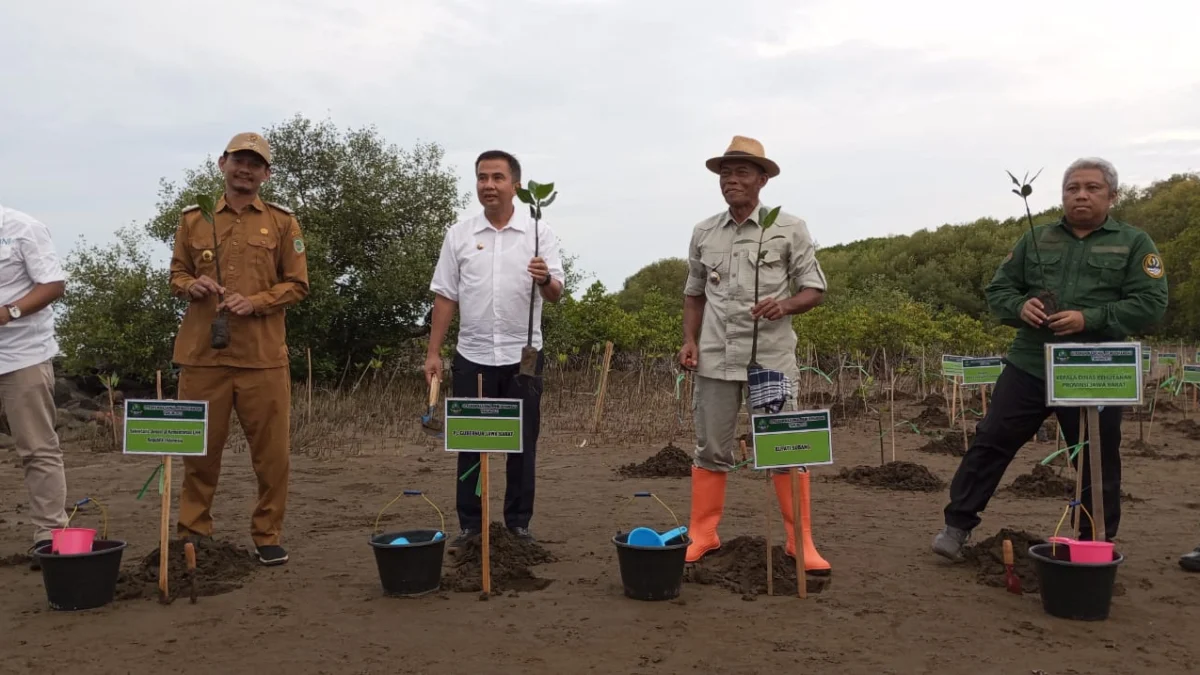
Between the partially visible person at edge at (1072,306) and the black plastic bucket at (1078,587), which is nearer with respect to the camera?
the black plastic bucket at (1078,587)

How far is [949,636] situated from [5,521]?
5.41 meters

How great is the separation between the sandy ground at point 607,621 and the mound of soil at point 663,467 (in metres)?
1.95

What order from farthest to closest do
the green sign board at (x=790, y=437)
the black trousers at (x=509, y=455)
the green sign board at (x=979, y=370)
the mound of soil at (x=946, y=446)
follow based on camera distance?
1. the mound of soil at (x=946, y=446)
2. the green sign board at (x=979, y=370)
3. the black trousers at (x=509, y=455)
4. the green sign board at (x=790, y=437)

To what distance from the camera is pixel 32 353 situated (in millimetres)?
4266

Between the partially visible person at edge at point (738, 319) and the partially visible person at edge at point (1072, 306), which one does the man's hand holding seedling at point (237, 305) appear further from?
the partially visible person at edge at point (1072, 306)

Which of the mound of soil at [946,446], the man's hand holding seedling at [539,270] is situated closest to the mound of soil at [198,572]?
the man's hand holding seedling at [539,270]

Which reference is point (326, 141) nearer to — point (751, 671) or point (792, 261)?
point (792, 261)

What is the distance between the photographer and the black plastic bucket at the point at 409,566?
379 cm

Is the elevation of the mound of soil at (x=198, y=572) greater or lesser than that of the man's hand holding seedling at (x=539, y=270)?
lesser

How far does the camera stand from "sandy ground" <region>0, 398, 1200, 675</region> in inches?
122

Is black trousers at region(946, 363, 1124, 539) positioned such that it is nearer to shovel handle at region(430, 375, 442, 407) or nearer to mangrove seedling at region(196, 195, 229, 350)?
shovel handle at region(430, 375, 442, 407)

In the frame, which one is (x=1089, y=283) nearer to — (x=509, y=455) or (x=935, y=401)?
(x=509, y=455)

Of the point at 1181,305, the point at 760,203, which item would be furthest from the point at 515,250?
the point at 1181,305

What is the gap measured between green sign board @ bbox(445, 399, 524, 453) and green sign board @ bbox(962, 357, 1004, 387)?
18.3ft
